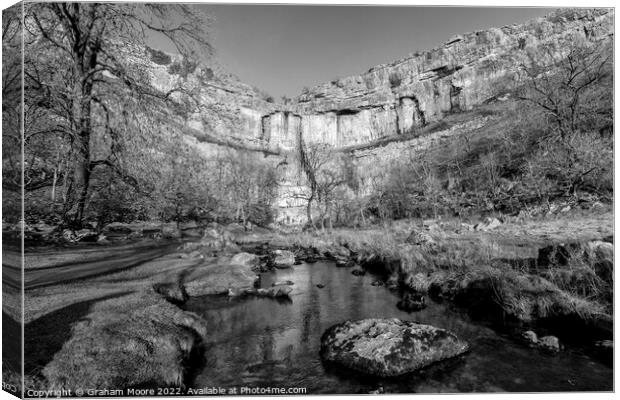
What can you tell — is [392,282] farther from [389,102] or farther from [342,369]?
[389,102]

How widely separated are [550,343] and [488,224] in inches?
279

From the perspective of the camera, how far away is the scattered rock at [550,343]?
425 cm

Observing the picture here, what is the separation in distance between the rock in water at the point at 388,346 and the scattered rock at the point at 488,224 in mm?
6907

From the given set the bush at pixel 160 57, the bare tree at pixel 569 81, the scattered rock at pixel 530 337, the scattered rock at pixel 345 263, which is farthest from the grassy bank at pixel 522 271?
the bush at pixel 160 57

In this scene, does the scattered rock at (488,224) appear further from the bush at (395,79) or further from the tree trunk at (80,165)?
the bush at (395,79)

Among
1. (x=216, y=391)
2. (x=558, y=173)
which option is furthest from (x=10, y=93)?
(x=558, y=173)

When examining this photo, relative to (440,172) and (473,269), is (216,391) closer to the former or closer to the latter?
(473,269)

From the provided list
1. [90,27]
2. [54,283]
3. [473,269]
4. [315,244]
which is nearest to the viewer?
[90,27]

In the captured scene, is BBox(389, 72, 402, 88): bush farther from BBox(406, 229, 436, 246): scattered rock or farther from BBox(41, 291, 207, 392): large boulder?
BBox(41, 291, 207, 392): large boulder

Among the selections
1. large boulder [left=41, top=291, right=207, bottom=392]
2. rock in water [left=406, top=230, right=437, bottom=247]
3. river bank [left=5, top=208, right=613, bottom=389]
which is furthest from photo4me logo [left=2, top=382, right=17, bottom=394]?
rock in water [left=406, top=230, right=437, bottom=247]

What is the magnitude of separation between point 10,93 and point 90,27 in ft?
4.58

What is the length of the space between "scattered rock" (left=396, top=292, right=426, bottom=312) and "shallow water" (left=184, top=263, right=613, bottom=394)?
0.49 ft

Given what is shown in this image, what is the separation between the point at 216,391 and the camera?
3.51 meters

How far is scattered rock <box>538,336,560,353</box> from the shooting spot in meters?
4.25
